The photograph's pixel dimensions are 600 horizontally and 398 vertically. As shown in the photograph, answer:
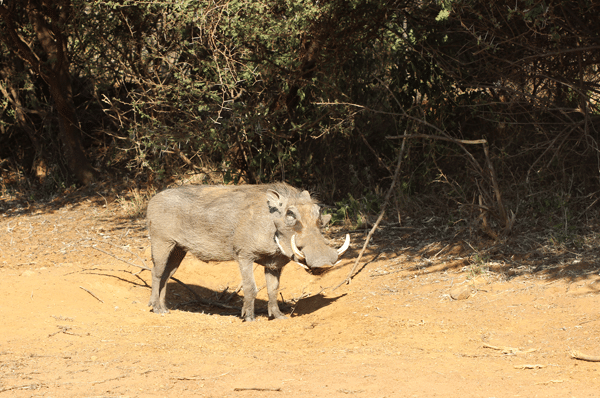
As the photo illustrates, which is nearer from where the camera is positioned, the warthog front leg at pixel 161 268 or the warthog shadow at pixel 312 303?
the warthog front leg at pixel 161 268

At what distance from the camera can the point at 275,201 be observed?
214 inches

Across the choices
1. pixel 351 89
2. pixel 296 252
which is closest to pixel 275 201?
pixel 296 252

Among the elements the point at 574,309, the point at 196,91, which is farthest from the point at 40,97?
the point at 574,309

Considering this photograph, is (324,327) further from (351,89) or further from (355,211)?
(351,89)

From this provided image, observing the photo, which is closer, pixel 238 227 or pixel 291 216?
pixel 291 216

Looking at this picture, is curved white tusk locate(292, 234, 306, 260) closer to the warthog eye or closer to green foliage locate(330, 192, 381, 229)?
the warthog eye

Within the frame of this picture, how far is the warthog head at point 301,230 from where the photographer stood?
198 inches

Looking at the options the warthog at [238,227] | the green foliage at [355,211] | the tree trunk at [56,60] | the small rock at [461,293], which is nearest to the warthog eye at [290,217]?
the warthog at [238,227]

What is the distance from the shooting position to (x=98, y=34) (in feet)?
27.2

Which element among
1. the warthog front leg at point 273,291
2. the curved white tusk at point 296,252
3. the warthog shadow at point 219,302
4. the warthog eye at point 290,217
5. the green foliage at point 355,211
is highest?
the warthog eye at point 290,217

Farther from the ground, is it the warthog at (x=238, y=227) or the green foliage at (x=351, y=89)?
the green foliage at (x=351, y=89)

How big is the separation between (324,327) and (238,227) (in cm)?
114

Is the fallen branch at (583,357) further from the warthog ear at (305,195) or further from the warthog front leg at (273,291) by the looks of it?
the warthog front leg at (273,291)

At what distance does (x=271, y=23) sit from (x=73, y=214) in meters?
4.39
